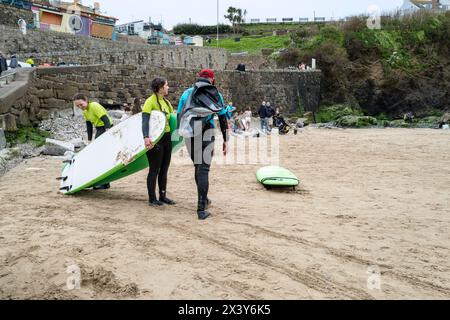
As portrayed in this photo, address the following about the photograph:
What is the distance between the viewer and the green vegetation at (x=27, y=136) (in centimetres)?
896

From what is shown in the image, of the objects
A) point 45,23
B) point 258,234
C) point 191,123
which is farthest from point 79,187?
point 45,23

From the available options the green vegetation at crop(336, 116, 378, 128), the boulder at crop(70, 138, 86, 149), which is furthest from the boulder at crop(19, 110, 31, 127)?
the green vegetation at crop(336, 116, 378, 128)

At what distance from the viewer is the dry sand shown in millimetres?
3023

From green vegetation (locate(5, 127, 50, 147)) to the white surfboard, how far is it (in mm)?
3593

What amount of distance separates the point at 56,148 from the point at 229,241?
20.1ft

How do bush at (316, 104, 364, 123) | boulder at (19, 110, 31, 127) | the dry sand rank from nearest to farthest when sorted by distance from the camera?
1. the dry sand
2. boulder at (19, 110, 31, 127)
3. bush at (316, 104, 364, 123)

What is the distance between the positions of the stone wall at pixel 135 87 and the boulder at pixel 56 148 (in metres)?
1.03

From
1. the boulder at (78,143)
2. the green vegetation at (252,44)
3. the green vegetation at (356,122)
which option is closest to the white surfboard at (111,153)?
the boulder at (78,143)

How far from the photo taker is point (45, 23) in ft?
80.8

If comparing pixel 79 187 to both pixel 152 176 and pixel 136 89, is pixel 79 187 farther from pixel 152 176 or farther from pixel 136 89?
pixel 136 89

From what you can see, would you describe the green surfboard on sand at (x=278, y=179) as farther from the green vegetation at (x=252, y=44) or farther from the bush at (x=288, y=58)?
the green vegetation at (x=252, y=44)

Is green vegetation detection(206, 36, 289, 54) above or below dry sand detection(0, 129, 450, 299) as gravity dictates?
above

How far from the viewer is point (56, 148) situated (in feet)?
29.3

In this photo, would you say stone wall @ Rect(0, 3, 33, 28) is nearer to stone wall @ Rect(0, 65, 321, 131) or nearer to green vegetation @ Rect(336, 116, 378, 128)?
stone wall @ Rect(0, 65, 321, 131)
